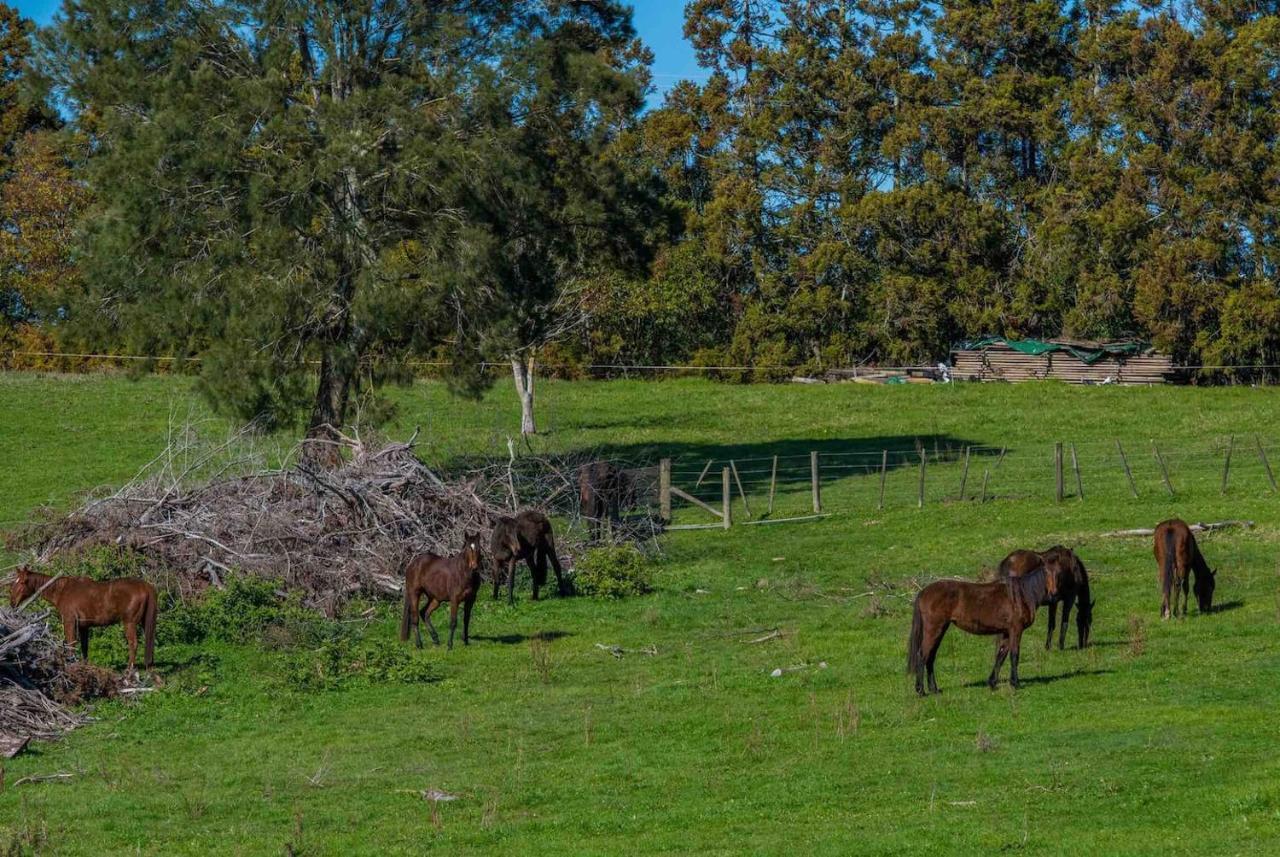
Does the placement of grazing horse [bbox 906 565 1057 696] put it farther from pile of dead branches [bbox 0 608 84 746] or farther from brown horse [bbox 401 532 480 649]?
pile of dead branches [bbox 0 608 84 746]

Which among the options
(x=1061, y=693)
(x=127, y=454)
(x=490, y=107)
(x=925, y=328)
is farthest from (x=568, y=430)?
(x=1061, y=693)

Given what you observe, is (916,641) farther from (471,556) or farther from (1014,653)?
(471,556)

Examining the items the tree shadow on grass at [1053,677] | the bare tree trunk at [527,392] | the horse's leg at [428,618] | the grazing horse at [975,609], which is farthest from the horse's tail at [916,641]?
the bare tree trunk at [527,392]

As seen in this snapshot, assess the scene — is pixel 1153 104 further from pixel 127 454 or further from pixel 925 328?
pixel 127 454

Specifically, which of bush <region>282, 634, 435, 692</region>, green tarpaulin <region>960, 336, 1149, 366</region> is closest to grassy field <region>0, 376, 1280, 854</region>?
bush <region>282, 634, 435, 692</region>

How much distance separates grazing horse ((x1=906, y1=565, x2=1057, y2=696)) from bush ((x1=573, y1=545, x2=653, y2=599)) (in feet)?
29.8

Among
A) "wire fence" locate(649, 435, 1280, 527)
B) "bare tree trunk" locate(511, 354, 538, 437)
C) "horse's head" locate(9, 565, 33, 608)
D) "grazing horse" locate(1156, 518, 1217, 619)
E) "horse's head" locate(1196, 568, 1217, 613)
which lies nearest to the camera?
"horse's head" locate(9, 565, 33, 608)

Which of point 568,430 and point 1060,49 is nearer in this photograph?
point 568,430

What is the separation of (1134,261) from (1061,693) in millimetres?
54522

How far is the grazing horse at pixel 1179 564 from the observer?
76.0 ft

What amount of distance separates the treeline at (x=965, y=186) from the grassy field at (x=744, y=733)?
A: 121ft

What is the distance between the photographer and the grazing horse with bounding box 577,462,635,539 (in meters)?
30.4

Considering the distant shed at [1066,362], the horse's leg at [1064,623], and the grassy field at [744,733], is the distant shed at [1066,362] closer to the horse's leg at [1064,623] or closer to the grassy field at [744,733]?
the grassy field at [744,733]

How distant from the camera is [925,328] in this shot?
72625 millimetres
